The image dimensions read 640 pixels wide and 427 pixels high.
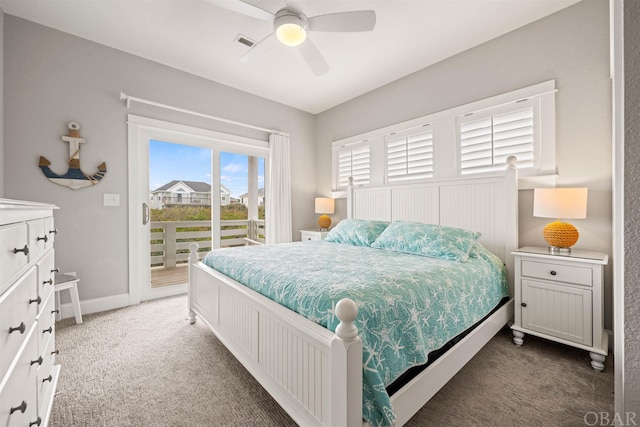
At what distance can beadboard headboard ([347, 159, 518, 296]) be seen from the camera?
2379 millimetres

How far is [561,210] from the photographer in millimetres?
1955

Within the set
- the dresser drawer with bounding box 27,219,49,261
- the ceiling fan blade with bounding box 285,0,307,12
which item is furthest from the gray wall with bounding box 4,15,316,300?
the ceiling fan blade with bounding box 285,0,307,12

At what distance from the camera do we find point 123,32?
8.44 ft

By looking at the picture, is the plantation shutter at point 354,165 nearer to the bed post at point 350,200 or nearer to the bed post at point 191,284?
the bed post at point 350,200

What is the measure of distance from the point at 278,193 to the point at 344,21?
101 inches

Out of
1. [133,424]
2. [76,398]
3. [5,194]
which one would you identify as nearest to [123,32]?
[5,194]

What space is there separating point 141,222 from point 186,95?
5.34 feet

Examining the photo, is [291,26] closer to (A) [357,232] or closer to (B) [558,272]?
(A) [357,232]

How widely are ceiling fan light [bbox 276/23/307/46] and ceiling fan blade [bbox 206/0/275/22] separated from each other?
0.10 meters

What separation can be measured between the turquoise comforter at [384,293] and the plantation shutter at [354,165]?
1.90 metres

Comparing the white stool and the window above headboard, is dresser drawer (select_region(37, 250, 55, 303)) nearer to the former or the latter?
the white stool

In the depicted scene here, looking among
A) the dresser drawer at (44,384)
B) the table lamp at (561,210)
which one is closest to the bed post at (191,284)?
the dresser drawer at (44,384)

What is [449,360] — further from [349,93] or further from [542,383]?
[349,93]

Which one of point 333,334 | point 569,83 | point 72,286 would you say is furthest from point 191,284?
point 569,83
